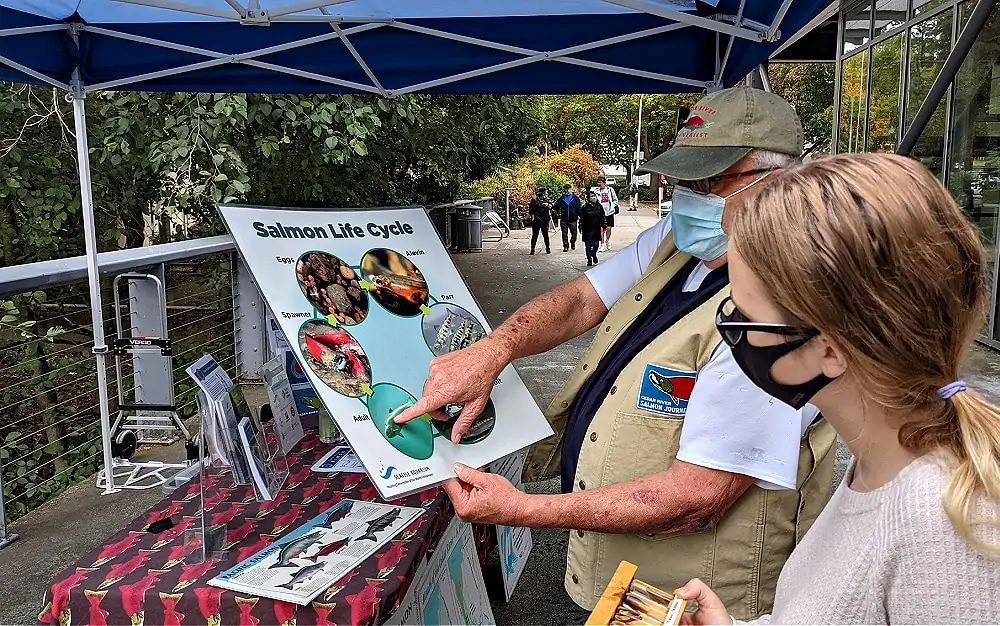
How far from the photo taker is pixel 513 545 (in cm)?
321

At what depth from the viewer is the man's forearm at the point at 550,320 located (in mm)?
2076

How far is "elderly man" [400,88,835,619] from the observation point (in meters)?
1.56

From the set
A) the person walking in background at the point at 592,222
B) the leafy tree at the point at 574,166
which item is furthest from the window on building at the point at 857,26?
the leafy tree at the point at 574,166

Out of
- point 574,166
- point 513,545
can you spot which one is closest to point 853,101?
point 513,545

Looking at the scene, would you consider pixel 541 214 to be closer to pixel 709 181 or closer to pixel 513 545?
pixel 513 545

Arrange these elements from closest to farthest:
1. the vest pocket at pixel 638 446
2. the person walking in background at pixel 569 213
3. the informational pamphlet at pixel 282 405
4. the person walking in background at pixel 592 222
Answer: the vest pocket at pixel 638 446 < the informational pamphlet at pixel 282 405 < the person walking in background at pixel 592 222 < the person walking in background at pixel 569 213

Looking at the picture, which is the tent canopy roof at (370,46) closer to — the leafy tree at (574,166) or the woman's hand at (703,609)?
the woman's hand at (703,609)

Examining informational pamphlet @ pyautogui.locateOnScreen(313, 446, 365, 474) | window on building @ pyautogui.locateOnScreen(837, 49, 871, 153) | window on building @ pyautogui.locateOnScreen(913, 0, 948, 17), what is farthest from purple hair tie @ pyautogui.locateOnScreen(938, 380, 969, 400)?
window on building @ pyautogui.locateOnScreen(837, 49, 871, 153)

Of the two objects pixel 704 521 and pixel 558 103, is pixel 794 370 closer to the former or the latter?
pixel 704 521

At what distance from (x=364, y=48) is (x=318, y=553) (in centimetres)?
265

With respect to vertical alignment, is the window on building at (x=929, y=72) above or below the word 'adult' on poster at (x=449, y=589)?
above

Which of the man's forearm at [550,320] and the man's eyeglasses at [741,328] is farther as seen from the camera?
the man's forearm at [550,320]

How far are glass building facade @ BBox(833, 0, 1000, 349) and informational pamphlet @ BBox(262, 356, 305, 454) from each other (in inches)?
196

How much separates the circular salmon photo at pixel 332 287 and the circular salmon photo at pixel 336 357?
5 centimetres
